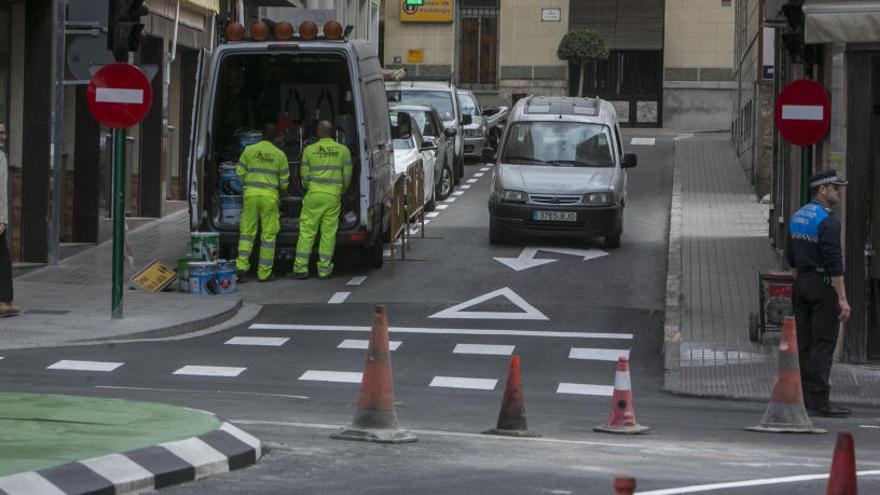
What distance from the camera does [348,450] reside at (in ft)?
32.0

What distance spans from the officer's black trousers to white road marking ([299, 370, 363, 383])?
133 inches

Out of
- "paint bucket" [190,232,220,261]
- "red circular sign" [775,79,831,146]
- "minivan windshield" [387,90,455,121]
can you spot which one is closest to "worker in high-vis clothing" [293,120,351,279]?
"paint bucket" [190,232,220,261]

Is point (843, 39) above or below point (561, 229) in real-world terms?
above

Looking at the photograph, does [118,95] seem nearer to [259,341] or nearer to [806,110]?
[259,341]

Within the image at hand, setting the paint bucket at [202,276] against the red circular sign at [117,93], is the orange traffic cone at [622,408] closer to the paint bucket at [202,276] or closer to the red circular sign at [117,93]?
the red circular sign at [117,93]

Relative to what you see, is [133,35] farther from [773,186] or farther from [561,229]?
[773,186]

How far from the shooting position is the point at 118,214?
16.7 meters

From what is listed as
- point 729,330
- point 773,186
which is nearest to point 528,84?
point 773,186

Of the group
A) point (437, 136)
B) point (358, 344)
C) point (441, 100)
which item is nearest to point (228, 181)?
point (358, 344)

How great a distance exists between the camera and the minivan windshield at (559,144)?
25000 mm

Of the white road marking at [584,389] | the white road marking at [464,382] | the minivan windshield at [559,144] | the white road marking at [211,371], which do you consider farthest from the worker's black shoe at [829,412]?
the minivan windshield at [559,144]

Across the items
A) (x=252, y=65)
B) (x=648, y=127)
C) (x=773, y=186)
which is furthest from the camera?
Result: (x=648, y=127)

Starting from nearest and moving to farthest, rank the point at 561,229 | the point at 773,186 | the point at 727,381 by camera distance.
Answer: the point at 727,381 → the point at 561,229 → the point at 773,186

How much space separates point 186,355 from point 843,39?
5948 millimetres
